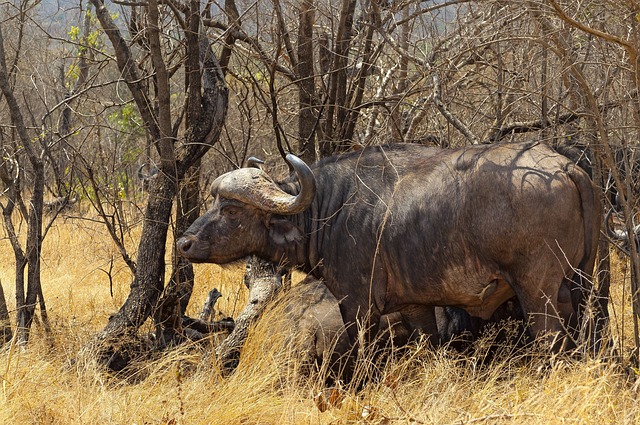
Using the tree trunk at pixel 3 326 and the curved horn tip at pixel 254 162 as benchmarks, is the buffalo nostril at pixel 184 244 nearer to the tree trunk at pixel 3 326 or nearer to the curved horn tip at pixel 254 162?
the curved horn tip at pixel 254 162

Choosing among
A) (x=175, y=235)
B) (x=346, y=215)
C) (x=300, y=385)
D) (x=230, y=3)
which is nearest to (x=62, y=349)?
(x=175, y=235)

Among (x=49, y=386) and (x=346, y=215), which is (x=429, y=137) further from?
(x=49, y=386)

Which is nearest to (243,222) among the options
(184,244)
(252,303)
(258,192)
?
(258,192)

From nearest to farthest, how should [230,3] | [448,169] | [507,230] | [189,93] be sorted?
1. [507,230]
2. [448,169]
3. [189,93]
4. [230,3]

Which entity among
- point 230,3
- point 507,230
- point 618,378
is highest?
point 230,3

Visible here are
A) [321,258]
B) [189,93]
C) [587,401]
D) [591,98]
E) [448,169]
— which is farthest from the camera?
[189,93]

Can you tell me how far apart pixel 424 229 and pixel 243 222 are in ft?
3.93

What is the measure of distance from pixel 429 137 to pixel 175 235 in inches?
89.9

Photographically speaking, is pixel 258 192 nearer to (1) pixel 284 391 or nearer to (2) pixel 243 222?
(2) pixel 243 222

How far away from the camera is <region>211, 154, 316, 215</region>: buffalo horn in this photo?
541 centimetres

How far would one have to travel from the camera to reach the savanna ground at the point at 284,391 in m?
3.89

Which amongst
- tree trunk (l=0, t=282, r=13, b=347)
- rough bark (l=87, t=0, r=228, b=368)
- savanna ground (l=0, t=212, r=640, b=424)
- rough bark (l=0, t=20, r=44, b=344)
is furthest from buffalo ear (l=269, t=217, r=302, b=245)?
tree trunk (l=0, t=282, r=13, b=347)

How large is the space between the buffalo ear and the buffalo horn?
0.49ft

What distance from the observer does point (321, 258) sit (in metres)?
5.56
